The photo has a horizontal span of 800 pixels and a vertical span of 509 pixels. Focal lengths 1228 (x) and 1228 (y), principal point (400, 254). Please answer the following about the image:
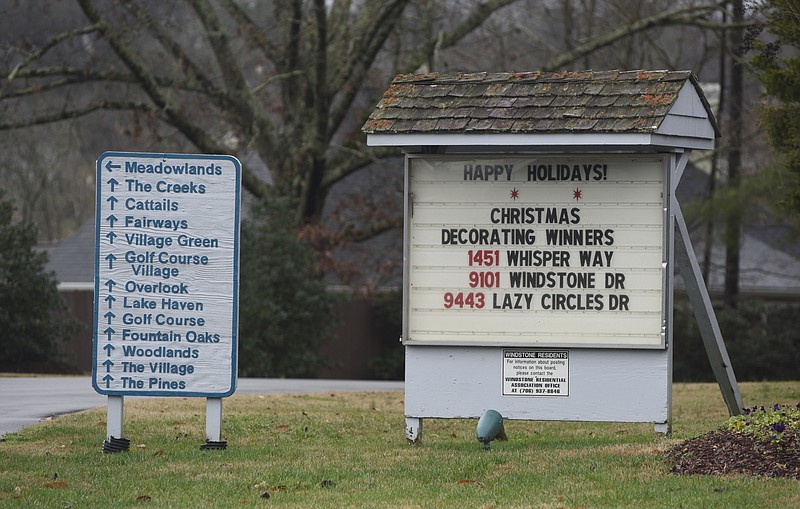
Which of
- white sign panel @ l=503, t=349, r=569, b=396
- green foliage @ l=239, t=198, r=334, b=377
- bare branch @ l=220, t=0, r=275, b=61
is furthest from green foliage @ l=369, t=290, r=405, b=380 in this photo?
white sign panel @ l=503, t=349, r=569, b=396

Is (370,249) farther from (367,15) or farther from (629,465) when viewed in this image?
(629,465)

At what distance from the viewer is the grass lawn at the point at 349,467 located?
7.46 metres

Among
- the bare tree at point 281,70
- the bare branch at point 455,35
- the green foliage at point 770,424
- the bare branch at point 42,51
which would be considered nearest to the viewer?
the green foliage at point 770,424

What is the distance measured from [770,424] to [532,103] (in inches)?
123

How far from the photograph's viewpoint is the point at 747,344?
2891 cm

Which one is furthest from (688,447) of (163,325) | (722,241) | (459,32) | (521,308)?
(722,241)

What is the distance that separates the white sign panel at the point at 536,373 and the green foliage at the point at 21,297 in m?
14.8

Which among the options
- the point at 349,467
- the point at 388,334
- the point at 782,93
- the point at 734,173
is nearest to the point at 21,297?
the point at 388,334

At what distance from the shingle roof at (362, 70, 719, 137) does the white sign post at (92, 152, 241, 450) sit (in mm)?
1429

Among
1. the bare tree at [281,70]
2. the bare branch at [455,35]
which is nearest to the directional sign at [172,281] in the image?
the bare tree at [281,70]

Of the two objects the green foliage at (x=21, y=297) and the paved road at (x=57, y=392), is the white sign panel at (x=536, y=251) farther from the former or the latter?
the green foliage at (x=21, y=297)

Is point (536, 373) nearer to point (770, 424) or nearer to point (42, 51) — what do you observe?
point (770, 424)

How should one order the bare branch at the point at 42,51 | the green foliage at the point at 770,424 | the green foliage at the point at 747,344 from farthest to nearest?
the green foliage at the point at 747,344
the bare branch at the point at 42,51
the green foliage at the point at 770,424

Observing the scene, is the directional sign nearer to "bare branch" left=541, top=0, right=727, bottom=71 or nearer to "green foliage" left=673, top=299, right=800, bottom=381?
"bare branch" left=541, top=0, right=727, bottom=71
